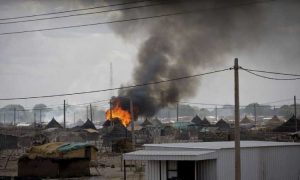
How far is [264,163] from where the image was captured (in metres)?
20.0

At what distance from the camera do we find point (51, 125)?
71062 millimetres

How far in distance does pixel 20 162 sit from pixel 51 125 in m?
45.0

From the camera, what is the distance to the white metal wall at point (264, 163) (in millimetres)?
18359

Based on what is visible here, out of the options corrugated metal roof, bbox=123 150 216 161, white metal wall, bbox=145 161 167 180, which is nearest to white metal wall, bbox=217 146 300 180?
corrugated metal roof, bbox=123 150 216 161

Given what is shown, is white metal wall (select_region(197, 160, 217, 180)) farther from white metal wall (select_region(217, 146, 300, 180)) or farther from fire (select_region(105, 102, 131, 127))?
fire (select_region(105, 102, 131, 127))

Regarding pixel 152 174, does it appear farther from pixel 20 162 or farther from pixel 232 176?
pixel 20 162

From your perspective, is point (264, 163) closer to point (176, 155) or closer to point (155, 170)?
point (176, 155)

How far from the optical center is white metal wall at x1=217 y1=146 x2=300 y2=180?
18.4 metres

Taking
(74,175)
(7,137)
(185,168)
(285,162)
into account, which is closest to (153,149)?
(185,168)

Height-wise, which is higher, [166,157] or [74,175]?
[166,157]

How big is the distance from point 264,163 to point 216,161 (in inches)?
113

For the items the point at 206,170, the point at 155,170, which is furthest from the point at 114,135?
the point at 206,170

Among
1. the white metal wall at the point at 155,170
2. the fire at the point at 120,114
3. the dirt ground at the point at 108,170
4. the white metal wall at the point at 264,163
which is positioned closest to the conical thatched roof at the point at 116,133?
the fire at the point at 120,114

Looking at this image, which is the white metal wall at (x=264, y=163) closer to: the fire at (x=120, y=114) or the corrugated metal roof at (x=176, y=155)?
the corrugated metal roof at (x=176, y=155)
